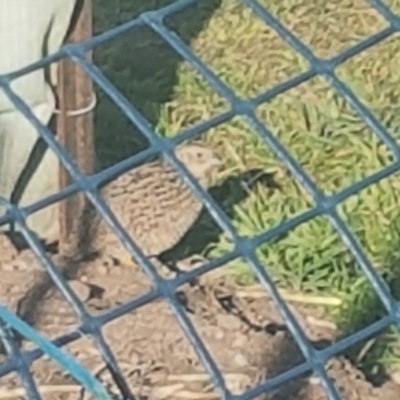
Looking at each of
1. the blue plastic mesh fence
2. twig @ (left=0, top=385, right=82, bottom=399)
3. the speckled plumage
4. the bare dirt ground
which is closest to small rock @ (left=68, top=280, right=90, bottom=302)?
the bare dirt ground

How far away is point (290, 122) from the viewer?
12.9 ft

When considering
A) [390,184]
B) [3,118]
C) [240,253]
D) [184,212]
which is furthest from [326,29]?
[240,253]

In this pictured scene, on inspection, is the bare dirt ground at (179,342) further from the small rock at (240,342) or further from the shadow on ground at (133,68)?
the shadow on ground at (133,68)

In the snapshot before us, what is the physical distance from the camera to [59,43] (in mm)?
3174

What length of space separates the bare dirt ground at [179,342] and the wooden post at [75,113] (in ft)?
0.48

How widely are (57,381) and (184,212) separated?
1.80 ft

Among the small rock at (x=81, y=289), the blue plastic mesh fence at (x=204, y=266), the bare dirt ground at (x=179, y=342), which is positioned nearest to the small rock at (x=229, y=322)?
the bare dirt ground at (x=179, y=342)

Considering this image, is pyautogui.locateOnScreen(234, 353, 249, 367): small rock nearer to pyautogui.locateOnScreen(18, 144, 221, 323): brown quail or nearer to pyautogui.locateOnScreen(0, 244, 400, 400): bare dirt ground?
pyautogui.locateOnScreen(0, 244, 400, 400): bare dirt ground

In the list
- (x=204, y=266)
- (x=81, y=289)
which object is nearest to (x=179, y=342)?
(x=81, y=289)

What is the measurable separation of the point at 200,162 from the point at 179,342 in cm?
56

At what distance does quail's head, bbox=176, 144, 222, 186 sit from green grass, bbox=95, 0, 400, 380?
0.27 ft

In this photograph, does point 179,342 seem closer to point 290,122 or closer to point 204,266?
point 290,122

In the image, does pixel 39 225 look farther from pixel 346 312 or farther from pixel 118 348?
pixel 346 312

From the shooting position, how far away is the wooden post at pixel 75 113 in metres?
3.20
